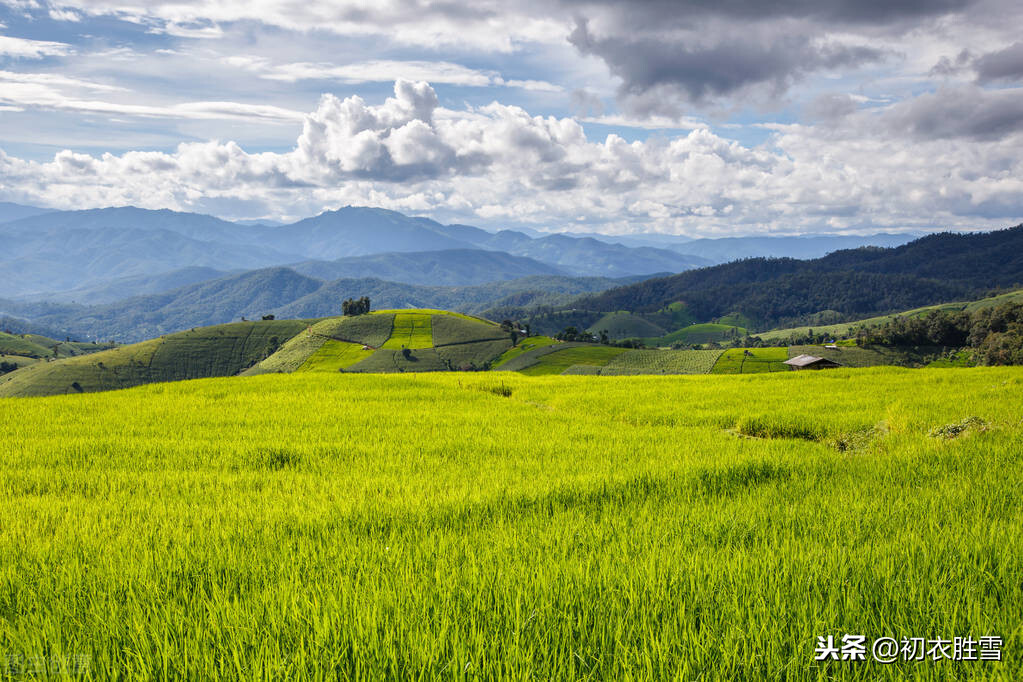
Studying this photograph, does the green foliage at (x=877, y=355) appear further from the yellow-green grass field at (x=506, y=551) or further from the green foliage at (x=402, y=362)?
the yellow-green grass field at (x=506, y=551)

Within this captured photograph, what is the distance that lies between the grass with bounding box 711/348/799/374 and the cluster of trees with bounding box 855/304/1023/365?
28.4 metres

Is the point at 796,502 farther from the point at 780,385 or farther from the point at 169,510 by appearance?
the point at 780,385

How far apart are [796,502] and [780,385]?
67.1 feet

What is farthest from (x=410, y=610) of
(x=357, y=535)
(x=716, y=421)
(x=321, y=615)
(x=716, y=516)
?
(x=716, y=421)

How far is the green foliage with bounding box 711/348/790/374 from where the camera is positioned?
156875 mm

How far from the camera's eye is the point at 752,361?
165 meters

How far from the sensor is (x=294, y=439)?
1420 centimetres
